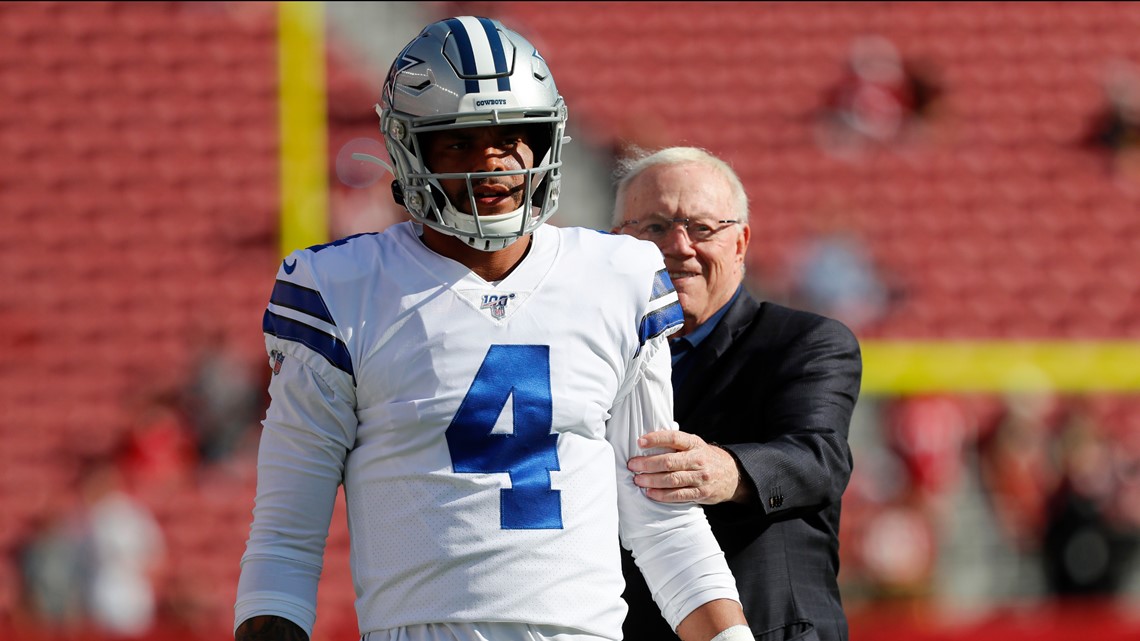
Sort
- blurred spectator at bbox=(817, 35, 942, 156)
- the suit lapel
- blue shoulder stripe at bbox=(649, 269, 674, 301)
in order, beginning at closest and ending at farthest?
blue shoulder stripe at bbox=(649, 269, 674, 301)
the suit lapel
blurred spectator at bbox=(817, 35, 942, 156)

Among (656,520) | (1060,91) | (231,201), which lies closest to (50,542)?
(231,201)

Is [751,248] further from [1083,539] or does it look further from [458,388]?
[458,388]

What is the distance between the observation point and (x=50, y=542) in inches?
297

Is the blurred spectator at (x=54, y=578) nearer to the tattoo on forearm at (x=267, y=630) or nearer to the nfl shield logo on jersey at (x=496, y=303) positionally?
the tattoo on forearm at (x=267, y=630)

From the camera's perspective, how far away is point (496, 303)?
1.91 m

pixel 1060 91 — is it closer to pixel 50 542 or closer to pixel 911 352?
pixel 911 352

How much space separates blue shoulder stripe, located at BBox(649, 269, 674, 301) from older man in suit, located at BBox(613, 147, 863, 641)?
0.81ft

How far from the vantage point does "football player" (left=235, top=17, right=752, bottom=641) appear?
1827 mm

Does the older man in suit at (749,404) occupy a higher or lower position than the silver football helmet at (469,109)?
lower

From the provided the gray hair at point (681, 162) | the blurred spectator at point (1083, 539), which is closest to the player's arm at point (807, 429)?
the gray hair at point (681, 162)

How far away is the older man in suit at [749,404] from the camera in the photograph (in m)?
2.39

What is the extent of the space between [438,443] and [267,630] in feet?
1.07

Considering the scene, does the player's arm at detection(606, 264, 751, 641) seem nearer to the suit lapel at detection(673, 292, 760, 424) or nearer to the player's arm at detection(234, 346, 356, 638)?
the player's arm at detection(234, 346, 356, 638)

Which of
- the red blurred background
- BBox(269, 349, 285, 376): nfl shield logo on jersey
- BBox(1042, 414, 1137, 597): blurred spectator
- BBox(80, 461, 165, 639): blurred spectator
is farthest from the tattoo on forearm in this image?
BBox(1042, 414, 1137, 597): blurred spectator
